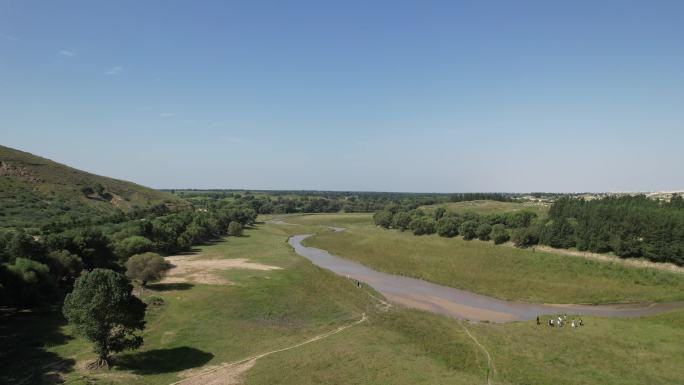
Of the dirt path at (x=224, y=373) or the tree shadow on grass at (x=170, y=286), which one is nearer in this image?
the dirt path at (x=224, y=373)

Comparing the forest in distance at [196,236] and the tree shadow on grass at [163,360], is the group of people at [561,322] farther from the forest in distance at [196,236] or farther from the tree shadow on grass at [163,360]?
the forest in distance at [196,236]

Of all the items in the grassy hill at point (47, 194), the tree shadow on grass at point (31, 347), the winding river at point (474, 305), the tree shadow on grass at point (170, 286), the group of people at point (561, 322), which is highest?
the grassy hill at point (47, 194)

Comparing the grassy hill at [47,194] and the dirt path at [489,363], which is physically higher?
the grassy hill at [47,194]

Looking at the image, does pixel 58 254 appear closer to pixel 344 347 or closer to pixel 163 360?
pixel 163 360

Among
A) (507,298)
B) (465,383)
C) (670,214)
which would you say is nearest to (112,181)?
(507,298)

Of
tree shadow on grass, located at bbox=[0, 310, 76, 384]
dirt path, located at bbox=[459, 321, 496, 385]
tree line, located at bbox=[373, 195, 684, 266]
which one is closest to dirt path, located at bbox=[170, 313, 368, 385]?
tree shadow on grass, located at bbox=[0, 310, 76, 384]

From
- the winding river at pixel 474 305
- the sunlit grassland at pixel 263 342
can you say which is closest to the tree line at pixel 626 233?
the winding river at pixel 474 305

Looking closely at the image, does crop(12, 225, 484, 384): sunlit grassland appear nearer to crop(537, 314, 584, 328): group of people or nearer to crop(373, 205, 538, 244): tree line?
crop(537, 314, 584, 328): group of people

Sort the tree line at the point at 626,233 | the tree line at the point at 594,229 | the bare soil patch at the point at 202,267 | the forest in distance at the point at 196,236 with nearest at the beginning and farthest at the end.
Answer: the forest in distance at the point at 196,236 → the bare soil patch at the point at 202,267 → the tree line at the point at 626,233 → the tree line at the point at 594,229

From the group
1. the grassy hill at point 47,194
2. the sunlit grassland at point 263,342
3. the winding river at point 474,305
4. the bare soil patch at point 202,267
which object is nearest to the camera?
the sunlit grassland at point 263,342
